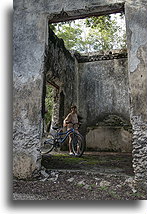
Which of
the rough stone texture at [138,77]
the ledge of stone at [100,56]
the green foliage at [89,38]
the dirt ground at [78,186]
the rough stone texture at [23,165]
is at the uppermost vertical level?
the green foliage at [89,38]

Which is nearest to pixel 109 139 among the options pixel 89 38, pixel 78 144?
pixel 78 144

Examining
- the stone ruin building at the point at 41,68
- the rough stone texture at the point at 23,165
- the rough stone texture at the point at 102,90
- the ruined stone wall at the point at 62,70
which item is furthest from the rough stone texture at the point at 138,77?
the rough stone texture at the point at 102,90

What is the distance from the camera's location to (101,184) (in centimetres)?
323

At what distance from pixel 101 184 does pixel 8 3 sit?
377 cm

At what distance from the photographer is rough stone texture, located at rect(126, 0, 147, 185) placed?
3084 millimetres

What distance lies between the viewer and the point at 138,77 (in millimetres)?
3230

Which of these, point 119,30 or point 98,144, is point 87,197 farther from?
point 119,30

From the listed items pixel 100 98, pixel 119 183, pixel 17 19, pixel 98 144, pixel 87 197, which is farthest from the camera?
pixel 100 98

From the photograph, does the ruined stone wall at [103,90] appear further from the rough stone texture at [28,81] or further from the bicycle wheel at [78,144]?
the rough stone texture at [28,81]

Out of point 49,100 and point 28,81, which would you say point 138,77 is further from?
point 49,100

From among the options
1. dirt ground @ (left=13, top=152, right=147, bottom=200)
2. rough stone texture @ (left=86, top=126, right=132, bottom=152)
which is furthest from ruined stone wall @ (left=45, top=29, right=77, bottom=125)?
dirt ground @ (left=13, top=152, right=147, bottom=200)

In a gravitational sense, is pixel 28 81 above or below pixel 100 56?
below

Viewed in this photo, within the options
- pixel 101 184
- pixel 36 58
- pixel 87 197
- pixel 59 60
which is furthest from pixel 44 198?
pixel 59 60

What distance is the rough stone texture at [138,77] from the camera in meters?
3.08
